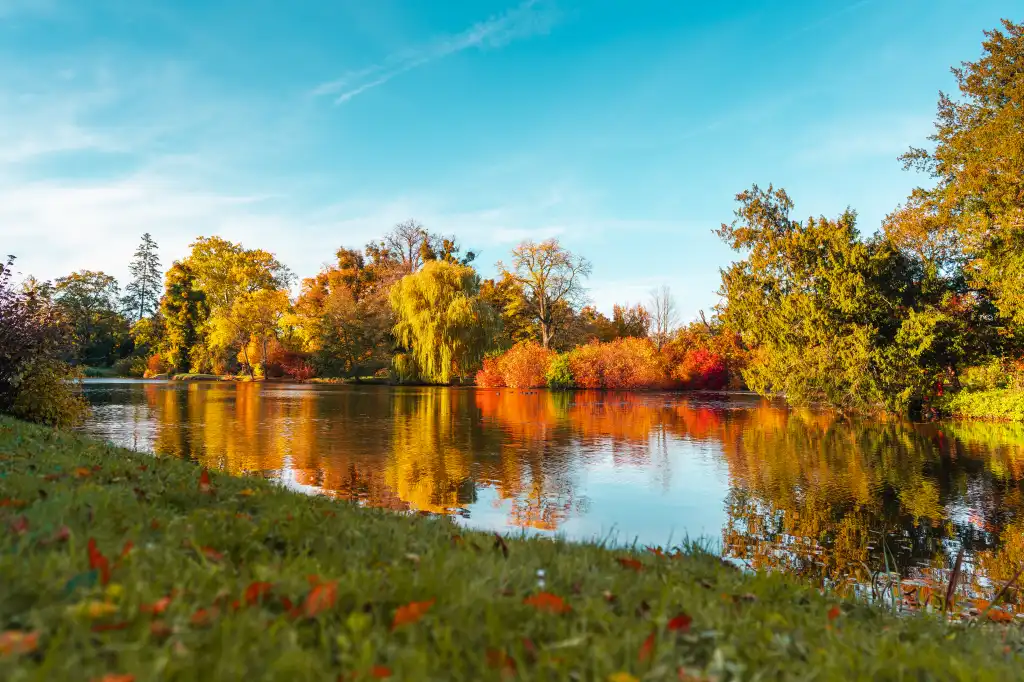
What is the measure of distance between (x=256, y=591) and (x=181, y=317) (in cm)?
5932

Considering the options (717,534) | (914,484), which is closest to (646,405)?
(914,484)

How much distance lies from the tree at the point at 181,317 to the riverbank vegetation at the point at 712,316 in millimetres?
189

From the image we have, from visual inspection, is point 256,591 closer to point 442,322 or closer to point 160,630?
point 160,630

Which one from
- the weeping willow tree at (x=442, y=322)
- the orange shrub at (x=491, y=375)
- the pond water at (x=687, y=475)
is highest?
the weeping willow tree at (x=442, y=322)

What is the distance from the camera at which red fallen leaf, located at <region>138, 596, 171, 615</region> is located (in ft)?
6.10

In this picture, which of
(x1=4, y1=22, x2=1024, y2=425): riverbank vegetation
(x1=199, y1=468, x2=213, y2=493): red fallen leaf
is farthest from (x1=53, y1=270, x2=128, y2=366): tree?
(x1=199, y1=468, x2=213, y2=493): red fallen leaf

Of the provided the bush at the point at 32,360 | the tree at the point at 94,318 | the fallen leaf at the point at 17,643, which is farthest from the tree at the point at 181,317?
the fallen leaf at the point at 17,643

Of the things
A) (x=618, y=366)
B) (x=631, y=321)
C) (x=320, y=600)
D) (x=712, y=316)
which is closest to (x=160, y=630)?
(x=320, y=600)

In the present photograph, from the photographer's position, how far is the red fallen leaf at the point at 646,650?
1.97 metres

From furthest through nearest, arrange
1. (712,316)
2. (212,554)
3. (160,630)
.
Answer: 1. (712,316)
2. (212,554)
3. (160,630)

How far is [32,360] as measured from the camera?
1073 centimetres

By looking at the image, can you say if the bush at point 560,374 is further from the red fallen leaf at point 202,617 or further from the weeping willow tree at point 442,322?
the red fallen leaf at point 202,617

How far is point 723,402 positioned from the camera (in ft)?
92.6

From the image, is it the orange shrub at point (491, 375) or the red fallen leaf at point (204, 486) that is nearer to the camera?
the red fallen leaf at point (204, 486)
